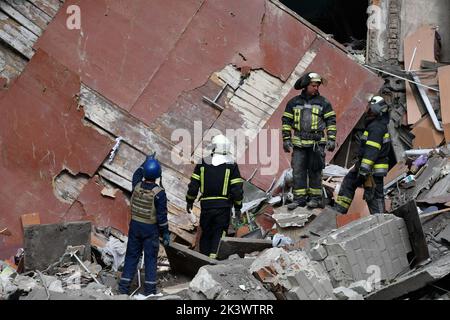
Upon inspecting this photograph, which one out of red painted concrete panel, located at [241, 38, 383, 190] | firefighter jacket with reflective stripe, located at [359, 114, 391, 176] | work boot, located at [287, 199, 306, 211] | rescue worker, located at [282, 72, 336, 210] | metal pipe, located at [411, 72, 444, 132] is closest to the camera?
firefighter jacket with reflective stripe, located at [359, 114, 391, 176]

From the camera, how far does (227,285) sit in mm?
6539

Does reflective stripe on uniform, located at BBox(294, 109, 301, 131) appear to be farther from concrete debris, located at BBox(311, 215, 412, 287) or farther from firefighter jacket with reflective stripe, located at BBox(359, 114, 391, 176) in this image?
concrete debris, located at BBox(311, 215, 412, 287)

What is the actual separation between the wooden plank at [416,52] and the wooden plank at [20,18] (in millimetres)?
5916

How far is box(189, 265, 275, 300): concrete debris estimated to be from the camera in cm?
642

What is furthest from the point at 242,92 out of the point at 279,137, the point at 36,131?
the point at 36,131

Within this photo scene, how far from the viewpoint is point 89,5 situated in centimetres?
1061

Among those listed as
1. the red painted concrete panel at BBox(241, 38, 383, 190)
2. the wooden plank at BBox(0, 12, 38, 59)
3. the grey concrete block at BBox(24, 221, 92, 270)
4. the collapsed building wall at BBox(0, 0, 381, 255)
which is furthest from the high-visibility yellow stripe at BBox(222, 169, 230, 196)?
the wooden plank at BBox(0, 12, 38, 59)

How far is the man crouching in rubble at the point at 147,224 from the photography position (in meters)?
7.64

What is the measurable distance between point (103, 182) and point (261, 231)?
2.51 m

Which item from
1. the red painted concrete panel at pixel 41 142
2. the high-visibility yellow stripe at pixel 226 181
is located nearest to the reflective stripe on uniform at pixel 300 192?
the high-visibility yellow stripe at pixel 226 181

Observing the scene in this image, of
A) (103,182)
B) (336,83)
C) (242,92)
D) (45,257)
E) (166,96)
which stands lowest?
(45,257)

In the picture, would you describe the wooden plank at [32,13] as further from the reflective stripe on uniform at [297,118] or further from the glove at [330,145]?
the glove at [330,145]

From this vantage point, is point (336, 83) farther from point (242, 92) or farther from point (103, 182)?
point (103, 182)

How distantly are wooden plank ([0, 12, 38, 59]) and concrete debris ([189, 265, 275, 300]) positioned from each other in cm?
531
